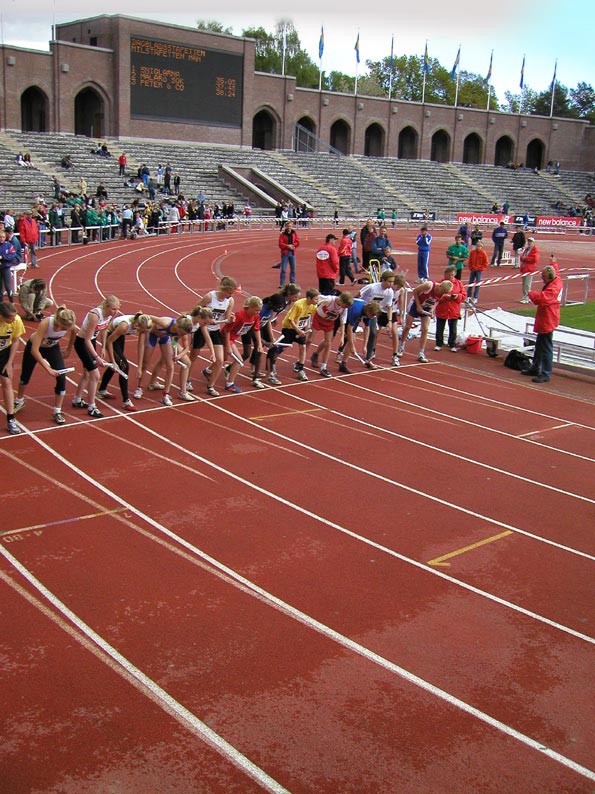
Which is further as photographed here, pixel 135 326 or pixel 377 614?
pixel 135 326

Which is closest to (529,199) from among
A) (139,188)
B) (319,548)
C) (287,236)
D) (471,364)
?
(139,188)

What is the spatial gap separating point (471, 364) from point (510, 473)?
6.19 m

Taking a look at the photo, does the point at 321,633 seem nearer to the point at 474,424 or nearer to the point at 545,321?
the point at 474,424

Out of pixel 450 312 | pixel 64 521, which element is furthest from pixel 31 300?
pixel 64 521

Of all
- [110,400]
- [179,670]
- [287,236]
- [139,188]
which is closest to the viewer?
[179,670]

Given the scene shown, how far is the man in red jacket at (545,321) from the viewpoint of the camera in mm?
14773

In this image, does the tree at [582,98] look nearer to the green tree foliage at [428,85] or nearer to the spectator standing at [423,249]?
the green tree foliage at [428,85]

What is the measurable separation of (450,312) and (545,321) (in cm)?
263

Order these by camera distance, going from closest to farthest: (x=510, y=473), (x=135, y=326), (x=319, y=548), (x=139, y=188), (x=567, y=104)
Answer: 1. (x=319, y=548)
2. (x=510, y=473)
3. (x=135, y=326)
4. (x=139, y=188)
5. (x=567, y=104)

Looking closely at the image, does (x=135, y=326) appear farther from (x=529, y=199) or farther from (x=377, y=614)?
(x=529, y=199)

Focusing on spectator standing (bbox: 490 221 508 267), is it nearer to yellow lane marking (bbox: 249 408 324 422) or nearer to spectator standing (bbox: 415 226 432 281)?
spectator standing (bbox: 415 226 432 281)

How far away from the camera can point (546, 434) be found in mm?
12172

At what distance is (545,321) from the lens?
584 inches

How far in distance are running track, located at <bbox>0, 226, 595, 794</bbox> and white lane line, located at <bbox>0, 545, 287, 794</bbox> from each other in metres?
0.02
